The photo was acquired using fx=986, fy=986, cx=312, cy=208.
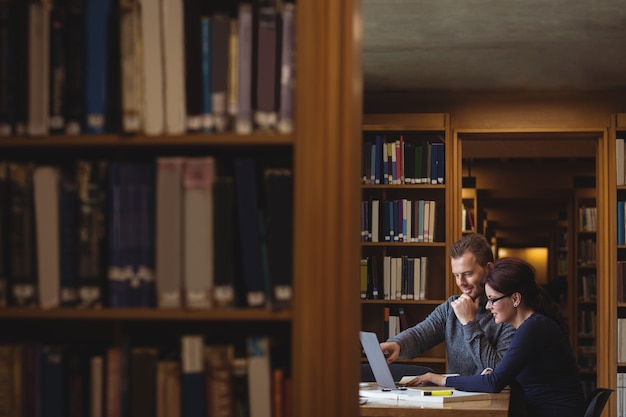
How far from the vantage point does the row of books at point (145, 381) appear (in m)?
2.08

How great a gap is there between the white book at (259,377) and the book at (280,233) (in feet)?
0.33

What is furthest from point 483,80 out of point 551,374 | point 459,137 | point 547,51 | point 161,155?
point 161,155

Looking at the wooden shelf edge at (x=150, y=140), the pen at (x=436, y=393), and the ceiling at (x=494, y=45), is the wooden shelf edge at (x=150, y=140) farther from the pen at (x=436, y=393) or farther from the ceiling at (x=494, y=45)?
the ceiling at (x=494, y=45)

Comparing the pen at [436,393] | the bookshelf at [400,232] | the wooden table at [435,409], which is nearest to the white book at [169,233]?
the wooden table at [435,409]

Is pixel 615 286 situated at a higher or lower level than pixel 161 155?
lower

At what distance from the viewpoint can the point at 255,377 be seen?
2078mm

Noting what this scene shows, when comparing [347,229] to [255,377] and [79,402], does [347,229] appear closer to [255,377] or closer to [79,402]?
[255,377]

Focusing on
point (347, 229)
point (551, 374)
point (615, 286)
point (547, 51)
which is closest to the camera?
point (347, 229)

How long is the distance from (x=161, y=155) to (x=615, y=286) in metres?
5.26

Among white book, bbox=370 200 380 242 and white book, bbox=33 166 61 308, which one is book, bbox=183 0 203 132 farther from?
white book, bbox=370 200 380 242

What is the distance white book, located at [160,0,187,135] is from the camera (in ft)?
6.86

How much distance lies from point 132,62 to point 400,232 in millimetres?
4937

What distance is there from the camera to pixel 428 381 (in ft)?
14.4

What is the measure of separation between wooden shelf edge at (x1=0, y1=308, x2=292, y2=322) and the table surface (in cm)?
181
